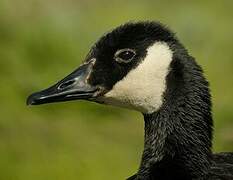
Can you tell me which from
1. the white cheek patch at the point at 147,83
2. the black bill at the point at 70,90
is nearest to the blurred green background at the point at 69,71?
the black bill at the point at 70,90

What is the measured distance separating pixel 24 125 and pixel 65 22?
2.79 m

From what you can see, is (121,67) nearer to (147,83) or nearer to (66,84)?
(147,83)

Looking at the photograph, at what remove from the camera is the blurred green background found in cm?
962

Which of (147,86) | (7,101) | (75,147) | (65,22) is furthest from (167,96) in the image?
(65,22)

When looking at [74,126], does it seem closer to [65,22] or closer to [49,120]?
[49,120]

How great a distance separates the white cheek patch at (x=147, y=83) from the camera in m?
6.64

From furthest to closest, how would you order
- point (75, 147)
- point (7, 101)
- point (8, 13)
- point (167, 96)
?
point (8, 13) < point (7, 101) < point (75, 147) < point (167, 96)

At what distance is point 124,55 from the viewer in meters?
6.73

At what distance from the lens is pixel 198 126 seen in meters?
6.71

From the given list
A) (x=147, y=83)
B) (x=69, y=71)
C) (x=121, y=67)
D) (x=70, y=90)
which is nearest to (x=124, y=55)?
(x=121, y=67)

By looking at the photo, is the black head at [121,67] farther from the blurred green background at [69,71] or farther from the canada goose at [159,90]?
the blurred green background at [69,71]

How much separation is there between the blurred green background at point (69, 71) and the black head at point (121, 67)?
100 inches

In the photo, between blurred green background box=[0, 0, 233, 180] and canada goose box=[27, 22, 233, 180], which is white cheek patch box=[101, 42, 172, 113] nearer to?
canada goose box=[27, 22, 233, 180]

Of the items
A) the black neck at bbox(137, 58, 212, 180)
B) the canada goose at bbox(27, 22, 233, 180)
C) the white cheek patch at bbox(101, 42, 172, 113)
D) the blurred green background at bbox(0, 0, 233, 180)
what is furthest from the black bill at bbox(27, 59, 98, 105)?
the blurred green background at bbox(0, 0, 233, 180)
